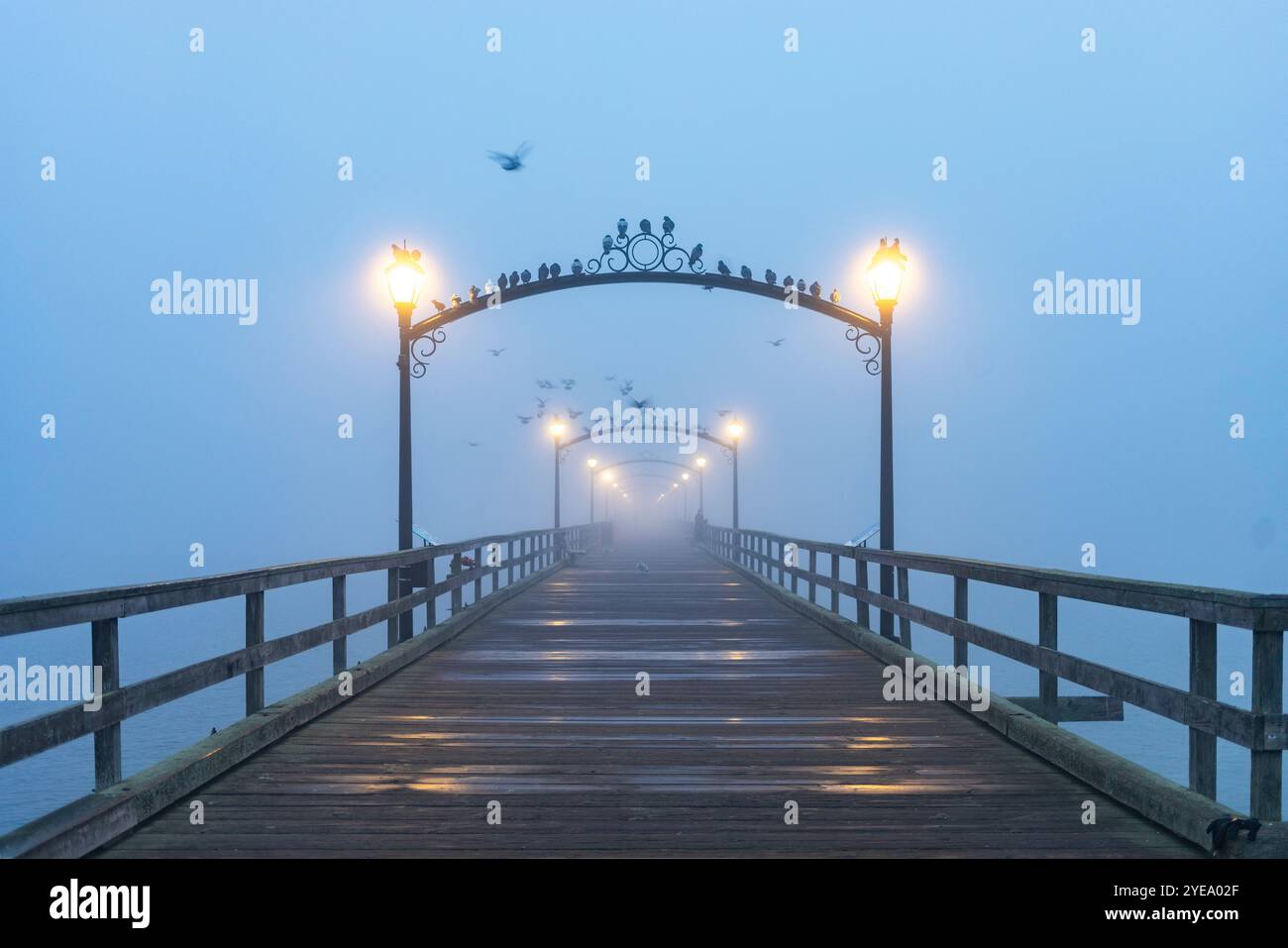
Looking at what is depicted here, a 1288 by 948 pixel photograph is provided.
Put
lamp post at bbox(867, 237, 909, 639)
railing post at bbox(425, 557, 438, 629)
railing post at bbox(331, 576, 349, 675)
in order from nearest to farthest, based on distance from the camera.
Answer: railing post at bbox(331, 576, 349, 675) < railing post at bbox(425, 557, 438, 629) < lamp post at bbox(867, 237, 909, 639)

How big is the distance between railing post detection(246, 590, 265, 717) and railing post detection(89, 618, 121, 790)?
1.57 m

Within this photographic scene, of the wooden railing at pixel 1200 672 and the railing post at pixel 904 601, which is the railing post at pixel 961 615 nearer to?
the wooden railing at pixel 1200 672

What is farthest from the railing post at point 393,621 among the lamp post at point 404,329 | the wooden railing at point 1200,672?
the wooden railing at point 1200,672

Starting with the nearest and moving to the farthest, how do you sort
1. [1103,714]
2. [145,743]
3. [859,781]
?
[859,781], [1103,714], [145,743]

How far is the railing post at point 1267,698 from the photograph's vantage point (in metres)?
4.04

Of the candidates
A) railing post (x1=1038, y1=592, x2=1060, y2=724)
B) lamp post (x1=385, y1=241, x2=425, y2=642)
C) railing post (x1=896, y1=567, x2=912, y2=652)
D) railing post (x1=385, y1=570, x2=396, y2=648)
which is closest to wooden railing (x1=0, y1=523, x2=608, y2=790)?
railing post (x1=385, y1=570, x2=396, y2=648)

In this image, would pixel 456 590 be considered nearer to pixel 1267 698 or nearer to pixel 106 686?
pixel 106 686

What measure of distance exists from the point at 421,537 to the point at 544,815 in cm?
783

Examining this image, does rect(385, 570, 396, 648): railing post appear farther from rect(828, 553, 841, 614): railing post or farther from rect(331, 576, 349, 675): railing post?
rect(828, 553, 841, 614): railing post

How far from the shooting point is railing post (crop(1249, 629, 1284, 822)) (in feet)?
13.3

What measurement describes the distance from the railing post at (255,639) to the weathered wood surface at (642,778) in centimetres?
32
